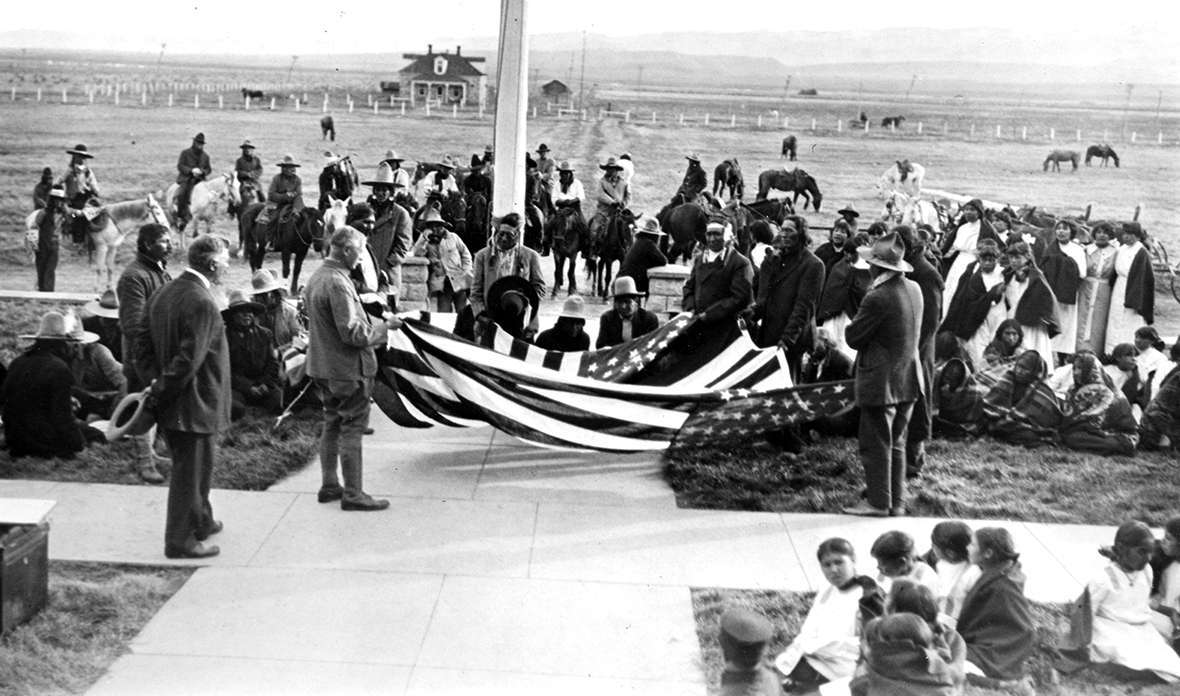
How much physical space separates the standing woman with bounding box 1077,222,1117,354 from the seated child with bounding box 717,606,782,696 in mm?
11543

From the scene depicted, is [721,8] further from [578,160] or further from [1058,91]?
[1058,91]

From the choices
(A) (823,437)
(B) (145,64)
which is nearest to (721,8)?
(B) (145,64)

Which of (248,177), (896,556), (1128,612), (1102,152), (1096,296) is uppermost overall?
(1102,152)

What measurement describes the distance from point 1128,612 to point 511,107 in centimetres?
864

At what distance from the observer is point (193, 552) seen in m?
7.46

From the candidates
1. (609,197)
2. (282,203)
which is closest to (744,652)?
(609,197)

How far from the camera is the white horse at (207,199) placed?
74.9 feet

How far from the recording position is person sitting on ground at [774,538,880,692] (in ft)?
18.9

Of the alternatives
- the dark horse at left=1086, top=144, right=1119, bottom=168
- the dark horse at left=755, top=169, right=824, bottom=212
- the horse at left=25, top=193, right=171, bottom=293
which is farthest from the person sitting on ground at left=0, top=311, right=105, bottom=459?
the dark horse at left=1086, top=144, right=1119, bottom=168

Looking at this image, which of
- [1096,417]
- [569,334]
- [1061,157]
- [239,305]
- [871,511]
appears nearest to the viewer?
[871,511]

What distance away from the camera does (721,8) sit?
40.3m

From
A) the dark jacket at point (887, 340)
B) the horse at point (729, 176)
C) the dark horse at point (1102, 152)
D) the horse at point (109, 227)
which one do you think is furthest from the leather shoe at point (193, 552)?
the dark horse at point (1102, 152)

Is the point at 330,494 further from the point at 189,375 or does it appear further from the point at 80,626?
the point at 80,626

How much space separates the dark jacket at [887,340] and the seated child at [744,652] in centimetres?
432
